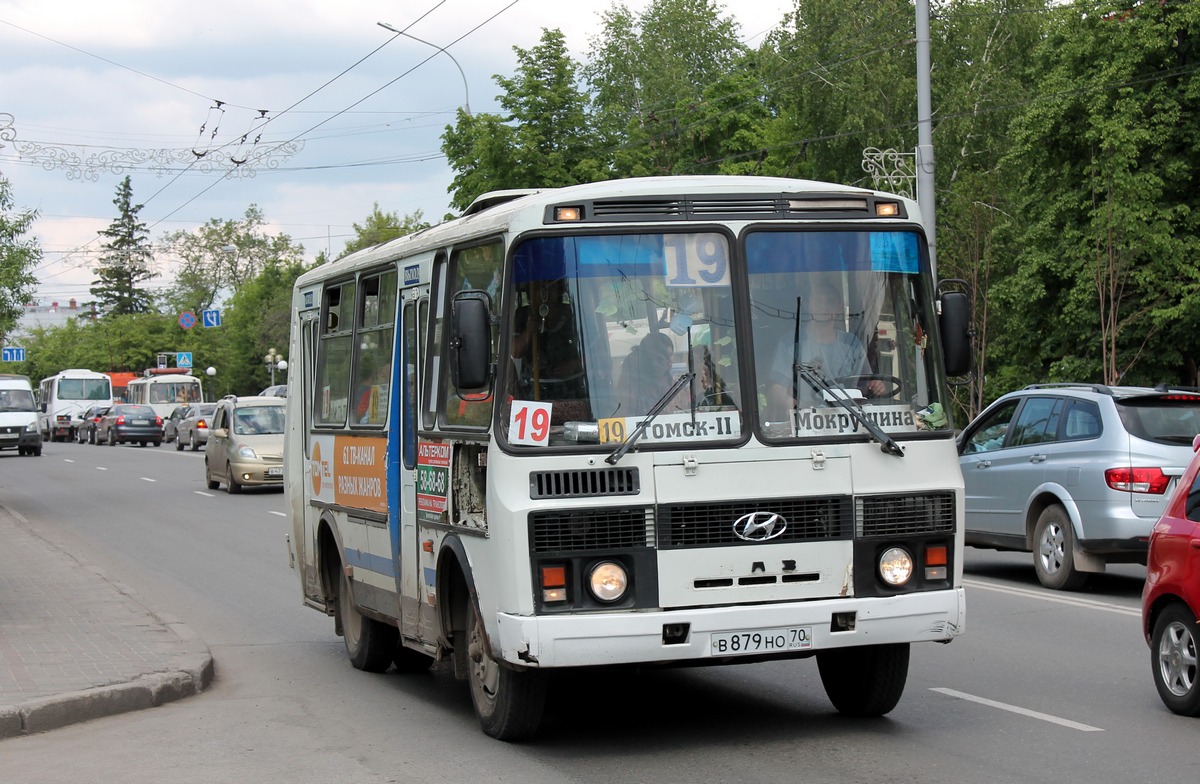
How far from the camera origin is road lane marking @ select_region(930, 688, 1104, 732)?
7941 millimetres

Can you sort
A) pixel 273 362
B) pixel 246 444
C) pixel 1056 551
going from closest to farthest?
pixel 1056 551
pixel 246 444
pixel 273 362

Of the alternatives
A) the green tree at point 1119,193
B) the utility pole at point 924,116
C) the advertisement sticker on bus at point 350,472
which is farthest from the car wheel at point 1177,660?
the green tree at point 1119,193

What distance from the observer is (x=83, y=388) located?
7638 cm

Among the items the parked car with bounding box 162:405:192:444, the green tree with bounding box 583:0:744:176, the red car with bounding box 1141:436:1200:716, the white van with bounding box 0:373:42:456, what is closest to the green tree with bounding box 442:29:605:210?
the green tree with bounding box 583:0:744:176

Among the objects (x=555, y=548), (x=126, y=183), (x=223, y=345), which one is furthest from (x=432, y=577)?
(x=126, y=183)

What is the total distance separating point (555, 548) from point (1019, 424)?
878cm

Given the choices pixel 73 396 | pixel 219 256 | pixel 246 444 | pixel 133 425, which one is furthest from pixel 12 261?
pixel 219 256

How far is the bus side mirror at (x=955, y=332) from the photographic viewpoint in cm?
771

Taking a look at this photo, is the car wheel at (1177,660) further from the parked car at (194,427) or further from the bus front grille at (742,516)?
the parked car at (194,427)

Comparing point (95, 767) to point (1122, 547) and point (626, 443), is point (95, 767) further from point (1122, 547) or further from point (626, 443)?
point (1122, 547)

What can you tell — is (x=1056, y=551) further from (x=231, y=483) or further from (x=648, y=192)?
(x=231, y=483)

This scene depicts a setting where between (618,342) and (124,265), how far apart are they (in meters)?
136

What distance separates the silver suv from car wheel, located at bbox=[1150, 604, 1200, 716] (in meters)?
4.16

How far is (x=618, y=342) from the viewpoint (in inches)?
287
